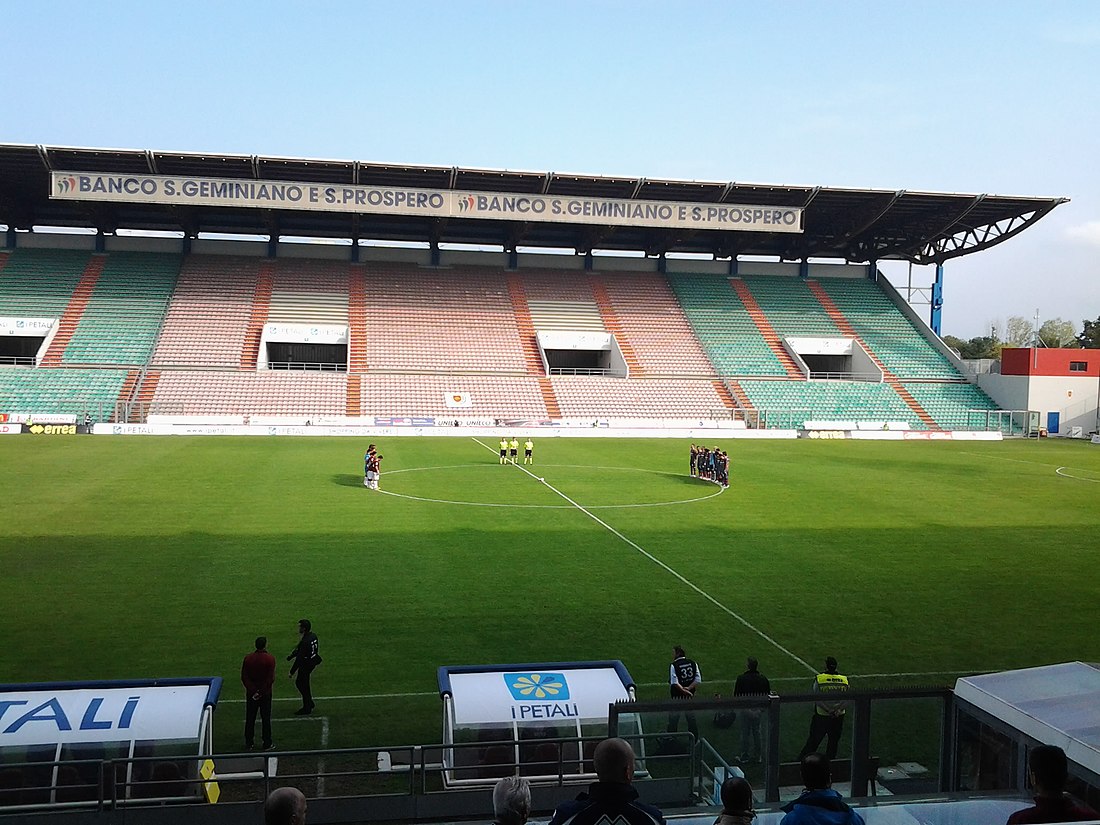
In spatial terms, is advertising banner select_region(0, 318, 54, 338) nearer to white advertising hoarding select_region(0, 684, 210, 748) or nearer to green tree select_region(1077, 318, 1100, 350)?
white advertising hoarding select_region(0, 684, 210, 748)

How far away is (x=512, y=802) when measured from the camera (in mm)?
4098

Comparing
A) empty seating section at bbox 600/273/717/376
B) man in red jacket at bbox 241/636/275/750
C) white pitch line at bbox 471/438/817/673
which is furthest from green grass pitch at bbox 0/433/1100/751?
empty seating section at bbox 600/273/717/376

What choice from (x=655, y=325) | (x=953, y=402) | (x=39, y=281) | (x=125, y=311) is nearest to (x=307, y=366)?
(x=125, y=311)

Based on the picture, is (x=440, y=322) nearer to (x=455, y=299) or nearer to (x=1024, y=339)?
(x=455, y=299)

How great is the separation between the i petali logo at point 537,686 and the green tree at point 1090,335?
367 feet

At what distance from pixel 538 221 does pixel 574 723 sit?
4938 centimetres

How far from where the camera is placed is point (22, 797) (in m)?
7.90

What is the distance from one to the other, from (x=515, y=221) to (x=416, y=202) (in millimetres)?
7370

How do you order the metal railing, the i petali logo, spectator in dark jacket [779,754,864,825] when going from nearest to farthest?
spectator in dark jacket [779,754,864,825] → the i petali logo → the metal railing

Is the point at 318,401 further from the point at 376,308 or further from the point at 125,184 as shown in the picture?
the point at 125,184

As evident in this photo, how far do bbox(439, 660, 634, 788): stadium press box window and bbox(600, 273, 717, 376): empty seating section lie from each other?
4791cm

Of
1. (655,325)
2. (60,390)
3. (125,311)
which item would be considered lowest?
(60,390)

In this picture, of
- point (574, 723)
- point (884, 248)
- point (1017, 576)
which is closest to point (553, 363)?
point (884, 248)

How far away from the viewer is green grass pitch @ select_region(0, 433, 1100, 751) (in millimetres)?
12867
